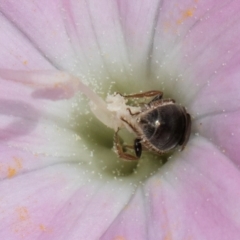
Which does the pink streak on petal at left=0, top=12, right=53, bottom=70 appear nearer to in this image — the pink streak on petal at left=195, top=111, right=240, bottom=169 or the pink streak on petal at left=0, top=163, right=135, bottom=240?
the pink streak on petal at left=0, top=163, right=135, bottom=240

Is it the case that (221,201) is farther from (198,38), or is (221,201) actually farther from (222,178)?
(198,38)

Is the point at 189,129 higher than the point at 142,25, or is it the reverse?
the point at 142,25

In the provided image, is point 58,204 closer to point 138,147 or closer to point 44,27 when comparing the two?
point 138,147

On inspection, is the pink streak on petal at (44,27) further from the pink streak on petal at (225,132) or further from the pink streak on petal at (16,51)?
the pink streak on petal at (225,132)

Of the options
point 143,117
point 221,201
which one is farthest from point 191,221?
point 143,117

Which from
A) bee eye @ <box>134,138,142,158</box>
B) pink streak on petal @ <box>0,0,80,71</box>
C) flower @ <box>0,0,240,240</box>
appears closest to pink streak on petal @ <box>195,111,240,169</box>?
flower @ <box>0,0,240,240</box>

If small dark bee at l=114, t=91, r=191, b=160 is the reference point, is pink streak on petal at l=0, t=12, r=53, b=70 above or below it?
above

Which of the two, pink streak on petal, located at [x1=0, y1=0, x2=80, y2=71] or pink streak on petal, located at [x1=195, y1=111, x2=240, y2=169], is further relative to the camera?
pink streak on petal, located at [x1=0, y1=0, x2=80, y2=71]

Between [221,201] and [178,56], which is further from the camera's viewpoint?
[178,56]
